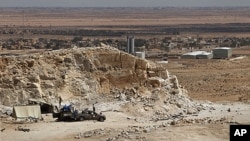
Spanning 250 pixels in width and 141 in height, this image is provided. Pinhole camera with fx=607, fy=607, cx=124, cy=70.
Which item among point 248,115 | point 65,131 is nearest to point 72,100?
point 65,131

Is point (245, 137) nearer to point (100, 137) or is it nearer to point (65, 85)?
point (100, 137)

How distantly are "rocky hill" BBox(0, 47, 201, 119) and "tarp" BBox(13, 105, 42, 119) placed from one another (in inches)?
67.4

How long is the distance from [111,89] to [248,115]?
8.33 meters

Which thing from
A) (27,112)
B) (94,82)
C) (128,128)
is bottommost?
(128,128)

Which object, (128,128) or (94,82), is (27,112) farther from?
(128,128)

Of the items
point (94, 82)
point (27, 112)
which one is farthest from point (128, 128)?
point (94, 82)

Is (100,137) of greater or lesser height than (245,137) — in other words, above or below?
below

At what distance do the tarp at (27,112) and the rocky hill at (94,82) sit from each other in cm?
171

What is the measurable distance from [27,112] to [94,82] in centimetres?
521

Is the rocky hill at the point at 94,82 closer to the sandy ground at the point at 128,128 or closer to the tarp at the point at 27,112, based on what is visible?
the tarp at the point at 27,112

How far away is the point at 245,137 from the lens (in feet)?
53.6

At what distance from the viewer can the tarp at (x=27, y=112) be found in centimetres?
3234

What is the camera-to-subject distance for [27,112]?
32.6 metres

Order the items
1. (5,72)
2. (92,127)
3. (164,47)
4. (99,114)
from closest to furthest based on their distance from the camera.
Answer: (92,127), (99,114), (5,72), (164,47)
